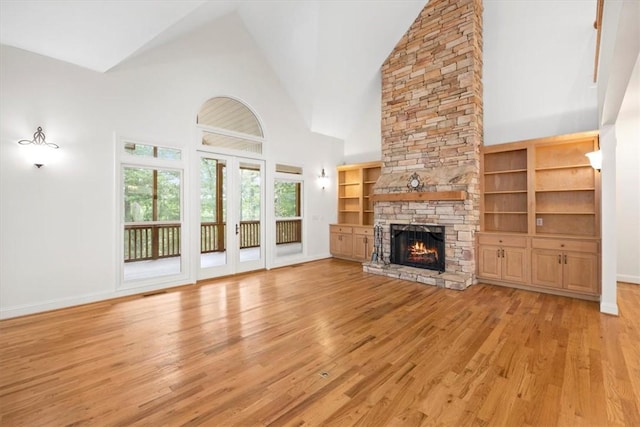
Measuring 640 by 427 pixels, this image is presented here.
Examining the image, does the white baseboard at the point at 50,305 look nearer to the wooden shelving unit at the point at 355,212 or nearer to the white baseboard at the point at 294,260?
the white baseboard at the point at 294,260

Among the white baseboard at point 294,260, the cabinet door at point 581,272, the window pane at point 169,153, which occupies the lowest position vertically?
the white baseboard at point 294,260

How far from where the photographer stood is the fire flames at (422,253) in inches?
217

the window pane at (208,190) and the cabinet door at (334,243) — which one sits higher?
the window pane at (208,190)

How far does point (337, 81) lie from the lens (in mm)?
6305

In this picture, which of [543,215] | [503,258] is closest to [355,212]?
[503,258]

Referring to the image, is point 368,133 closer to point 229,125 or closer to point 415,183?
point 415,183

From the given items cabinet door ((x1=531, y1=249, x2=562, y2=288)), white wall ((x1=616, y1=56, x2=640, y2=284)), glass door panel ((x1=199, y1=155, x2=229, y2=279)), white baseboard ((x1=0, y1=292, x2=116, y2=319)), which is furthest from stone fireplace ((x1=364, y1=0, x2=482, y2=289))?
white baseboard ((x1=0, y1=292, x2=116, y2=319))

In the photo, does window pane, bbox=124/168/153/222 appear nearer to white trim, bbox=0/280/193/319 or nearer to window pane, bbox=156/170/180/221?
window pane, bbox=156/170/180/221

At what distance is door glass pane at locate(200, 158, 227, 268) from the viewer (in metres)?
5.30

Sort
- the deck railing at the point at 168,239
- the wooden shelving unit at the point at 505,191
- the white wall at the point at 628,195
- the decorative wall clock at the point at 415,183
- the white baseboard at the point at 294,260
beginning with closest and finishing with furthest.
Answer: the deck railing at the point at 168,239 → the white wall at the point at 628,195 → the wooden shelving unit at the point at 505,191 → the decorative wall clock at the point at 415,183 → the white baseboard at the point at 294,260

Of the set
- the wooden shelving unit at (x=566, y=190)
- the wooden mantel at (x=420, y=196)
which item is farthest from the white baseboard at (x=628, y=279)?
the wooden mantel at (x=420, y=196)

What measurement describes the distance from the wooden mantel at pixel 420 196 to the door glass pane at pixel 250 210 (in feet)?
8.37

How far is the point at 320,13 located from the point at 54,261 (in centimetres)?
552

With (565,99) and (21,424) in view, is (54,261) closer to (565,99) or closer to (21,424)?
(21,424)
